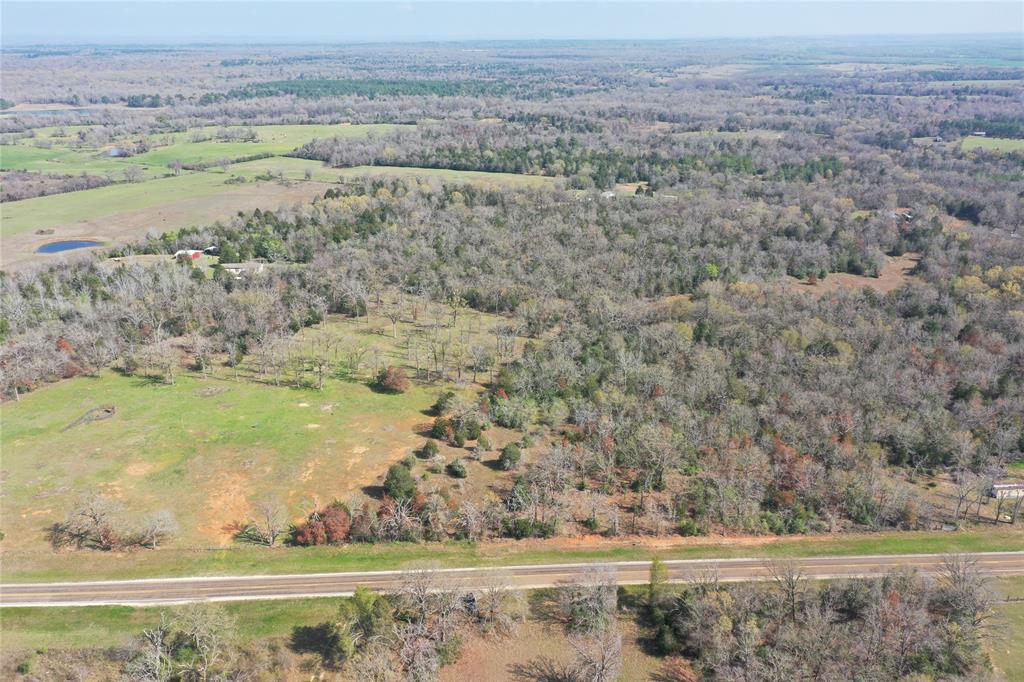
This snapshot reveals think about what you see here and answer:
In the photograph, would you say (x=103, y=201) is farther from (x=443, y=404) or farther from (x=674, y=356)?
(x=674, y=356)

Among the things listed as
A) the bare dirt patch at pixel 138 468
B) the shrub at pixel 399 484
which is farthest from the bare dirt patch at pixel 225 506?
the shrub at pixel 399 484

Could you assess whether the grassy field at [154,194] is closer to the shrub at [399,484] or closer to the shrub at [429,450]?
the shrub at [429,450]

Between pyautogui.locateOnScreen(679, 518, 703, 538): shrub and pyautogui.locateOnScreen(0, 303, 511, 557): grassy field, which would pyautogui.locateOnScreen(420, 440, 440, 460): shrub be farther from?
pyautogui.locateOnScreen(679, 518, 703, 538): shrub

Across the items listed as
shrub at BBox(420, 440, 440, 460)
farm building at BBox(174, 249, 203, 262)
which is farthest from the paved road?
farm building at BBox(174, 249, 203, 262)

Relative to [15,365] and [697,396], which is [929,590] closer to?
[697,396]

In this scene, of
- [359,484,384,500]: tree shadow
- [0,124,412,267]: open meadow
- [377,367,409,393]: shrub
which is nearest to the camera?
[359,484,384,500]: tree shadow

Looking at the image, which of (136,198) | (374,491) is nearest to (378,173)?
(136,198)
